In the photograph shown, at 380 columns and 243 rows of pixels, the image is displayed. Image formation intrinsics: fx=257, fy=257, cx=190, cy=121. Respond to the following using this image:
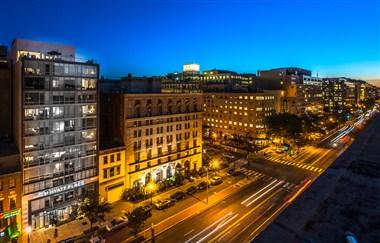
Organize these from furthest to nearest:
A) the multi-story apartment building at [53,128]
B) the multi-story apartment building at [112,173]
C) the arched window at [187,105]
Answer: the arched window at [187,105]
the multi-story apartment building at [112,173]
the multi-story apartment building at [53,128]

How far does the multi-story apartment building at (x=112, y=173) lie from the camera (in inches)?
2138

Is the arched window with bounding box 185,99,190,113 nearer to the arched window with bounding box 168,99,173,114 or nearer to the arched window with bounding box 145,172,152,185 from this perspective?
the arched window with bounding box 168,99,173,114

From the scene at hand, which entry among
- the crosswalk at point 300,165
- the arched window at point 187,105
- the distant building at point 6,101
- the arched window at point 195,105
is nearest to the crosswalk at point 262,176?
the crosswalk at point 300,165

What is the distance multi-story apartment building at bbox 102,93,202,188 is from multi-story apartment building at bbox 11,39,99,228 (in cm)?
792

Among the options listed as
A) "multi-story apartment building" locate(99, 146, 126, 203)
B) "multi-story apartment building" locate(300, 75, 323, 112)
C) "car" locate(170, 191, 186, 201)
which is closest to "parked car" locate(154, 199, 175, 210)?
"car" locate(170, 191, 186, 201)

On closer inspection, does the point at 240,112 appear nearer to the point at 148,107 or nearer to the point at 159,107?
the point at 159,107

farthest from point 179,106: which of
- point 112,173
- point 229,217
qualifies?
point 229,217

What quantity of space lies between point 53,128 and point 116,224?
20833 millimetres

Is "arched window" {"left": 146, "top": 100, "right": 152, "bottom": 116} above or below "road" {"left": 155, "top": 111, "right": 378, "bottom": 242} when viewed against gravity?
above

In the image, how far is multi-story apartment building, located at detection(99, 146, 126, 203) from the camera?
54.3 m

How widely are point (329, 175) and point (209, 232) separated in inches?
1069

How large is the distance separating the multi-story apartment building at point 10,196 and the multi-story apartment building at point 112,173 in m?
14.7

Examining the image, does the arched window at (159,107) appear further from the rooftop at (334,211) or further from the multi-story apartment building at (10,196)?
the rooftop at (334,211)

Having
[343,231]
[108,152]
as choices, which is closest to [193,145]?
[108,152]
